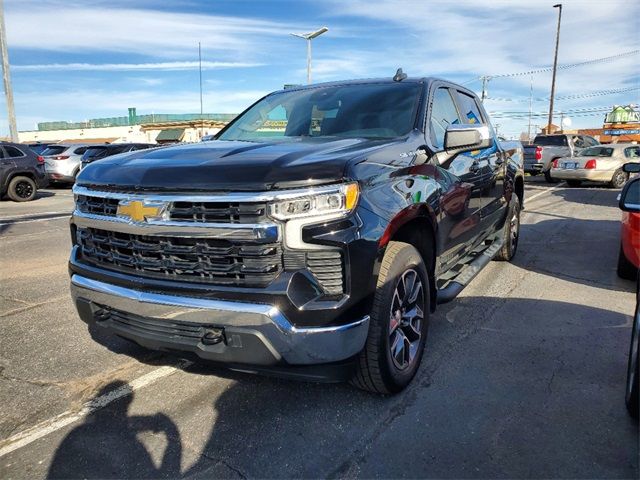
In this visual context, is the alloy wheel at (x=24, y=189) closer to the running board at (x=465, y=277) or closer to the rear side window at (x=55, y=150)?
the rear side window at (x=55, y=150)

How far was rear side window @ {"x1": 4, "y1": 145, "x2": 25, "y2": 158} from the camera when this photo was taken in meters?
15.1

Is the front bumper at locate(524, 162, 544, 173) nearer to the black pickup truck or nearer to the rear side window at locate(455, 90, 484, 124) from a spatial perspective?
the rear side window at locate(455, 90, 484, 124)

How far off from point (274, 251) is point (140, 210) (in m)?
0.79

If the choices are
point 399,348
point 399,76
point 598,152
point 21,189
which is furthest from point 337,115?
point 598,152

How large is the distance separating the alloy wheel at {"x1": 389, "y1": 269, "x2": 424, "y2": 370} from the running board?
0.44 meters

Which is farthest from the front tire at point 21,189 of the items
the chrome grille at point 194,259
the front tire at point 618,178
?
the front tire at point 618,178

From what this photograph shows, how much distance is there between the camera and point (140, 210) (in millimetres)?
2701

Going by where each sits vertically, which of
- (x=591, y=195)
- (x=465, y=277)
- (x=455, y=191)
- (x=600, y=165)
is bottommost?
(x=591, y=195)

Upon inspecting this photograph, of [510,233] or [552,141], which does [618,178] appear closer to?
[552,141]

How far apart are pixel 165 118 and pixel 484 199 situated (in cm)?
5865

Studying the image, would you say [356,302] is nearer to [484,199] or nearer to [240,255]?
[240,255]

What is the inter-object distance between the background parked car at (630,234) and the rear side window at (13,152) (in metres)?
15.7

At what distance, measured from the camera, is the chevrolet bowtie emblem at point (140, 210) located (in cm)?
264

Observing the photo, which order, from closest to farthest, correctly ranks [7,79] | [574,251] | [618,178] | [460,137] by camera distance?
[460,137], [574,251], [618,178], [7,79]
